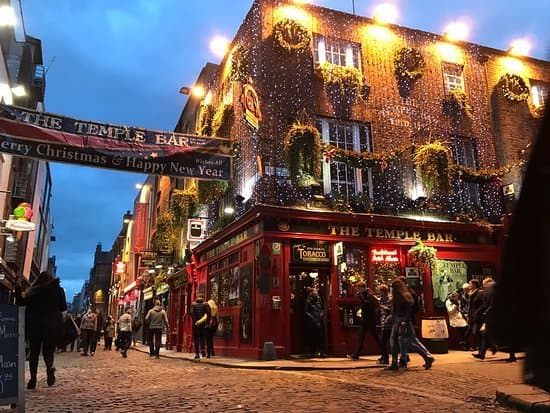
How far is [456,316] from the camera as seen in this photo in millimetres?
14625

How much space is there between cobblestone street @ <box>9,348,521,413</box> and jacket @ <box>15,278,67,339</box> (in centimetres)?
86

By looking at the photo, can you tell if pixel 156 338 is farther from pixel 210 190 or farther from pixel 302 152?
pixel 302 152

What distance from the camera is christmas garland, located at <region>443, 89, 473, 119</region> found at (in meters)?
17.6

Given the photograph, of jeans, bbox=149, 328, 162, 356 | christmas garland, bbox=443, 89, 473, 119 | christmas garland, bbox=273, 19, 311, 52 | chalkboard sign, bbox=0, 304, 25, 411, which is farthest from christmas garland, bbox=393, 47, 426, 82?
chalkboard sign, bbox=0, 304, 25, 411

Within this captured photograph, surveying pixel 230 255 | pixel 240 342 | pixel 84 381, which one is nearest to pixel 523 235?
pixel 84 381

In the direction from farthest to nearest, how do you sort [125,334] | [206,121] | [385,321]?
1. [206,121]
2. [125,334]
3. [385,321]

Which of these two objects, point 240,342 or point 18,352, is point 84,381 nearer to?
point 18,352

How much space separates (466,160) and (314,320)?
8.49 metres

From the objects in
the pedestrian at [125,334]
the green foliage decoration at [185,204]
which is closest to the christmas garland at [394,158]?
the green foliage decoration at [185,204]

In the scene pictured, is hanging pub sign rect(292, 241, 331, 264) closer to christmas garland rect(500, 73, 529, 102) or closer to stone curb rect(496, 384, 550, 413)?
stone curb rect(496, 384, 550, 413)

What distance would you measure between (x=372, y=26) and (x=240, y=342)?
11.6 meters

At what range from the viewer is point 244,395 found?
6859 mm

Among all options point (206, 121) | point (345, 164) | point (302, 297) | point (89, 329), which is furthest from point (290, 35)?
point (89, 329)

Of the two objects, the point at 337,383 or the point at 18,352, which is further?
the point at 337,383
